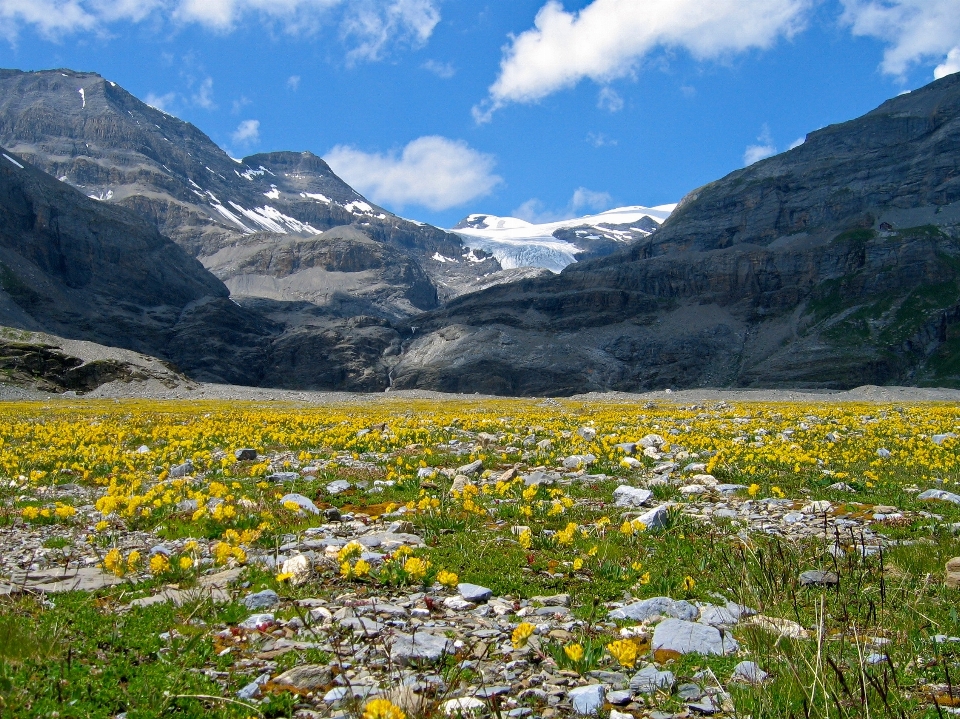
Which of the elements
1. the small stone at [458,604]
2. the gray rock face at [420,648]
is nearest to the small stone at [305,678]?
the gray rock face at [420,648]

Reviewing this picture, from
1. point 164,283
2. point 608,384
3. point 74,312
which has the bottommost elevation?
point 608,384

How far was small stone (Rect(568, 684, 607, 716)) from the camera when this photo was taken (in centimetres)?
379

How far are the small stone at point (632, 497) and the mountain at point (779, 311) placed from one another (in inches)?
4985

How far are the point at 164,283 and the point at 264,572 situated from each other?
219 m

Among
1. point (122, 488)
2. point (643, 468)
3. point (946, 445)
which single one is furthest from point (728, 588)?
point (946, 445)

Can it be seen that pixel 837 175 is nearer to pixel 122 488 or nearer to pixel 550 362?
pixel 550 362

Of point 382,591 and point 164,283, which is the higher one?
point 164,283

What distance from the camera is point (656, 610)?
5.40m

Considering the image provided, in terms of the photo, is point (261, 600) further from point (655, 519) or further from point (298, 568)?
point (655, 519)

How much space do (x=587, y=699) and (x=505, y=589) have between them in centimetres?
235

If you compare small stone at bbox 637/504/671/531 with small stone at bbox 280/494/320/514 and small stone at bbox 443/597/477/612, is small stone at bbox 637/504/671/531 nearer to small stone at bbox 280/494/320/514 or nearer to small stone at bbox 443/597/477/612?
small stone at bbox 443/597/477/612

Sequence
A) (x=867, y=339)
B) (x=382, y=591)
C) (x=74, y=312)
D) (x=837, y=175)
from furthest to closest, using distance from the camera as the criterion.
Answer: (x=837, y=175) < (x=74, y=312) < (x=867, y=339) < (x=382, y=591)

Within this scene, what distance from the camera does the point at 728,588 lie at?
6.09m

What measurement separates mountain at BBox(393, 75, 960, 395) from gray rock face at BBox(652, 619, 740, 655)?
132 meters
